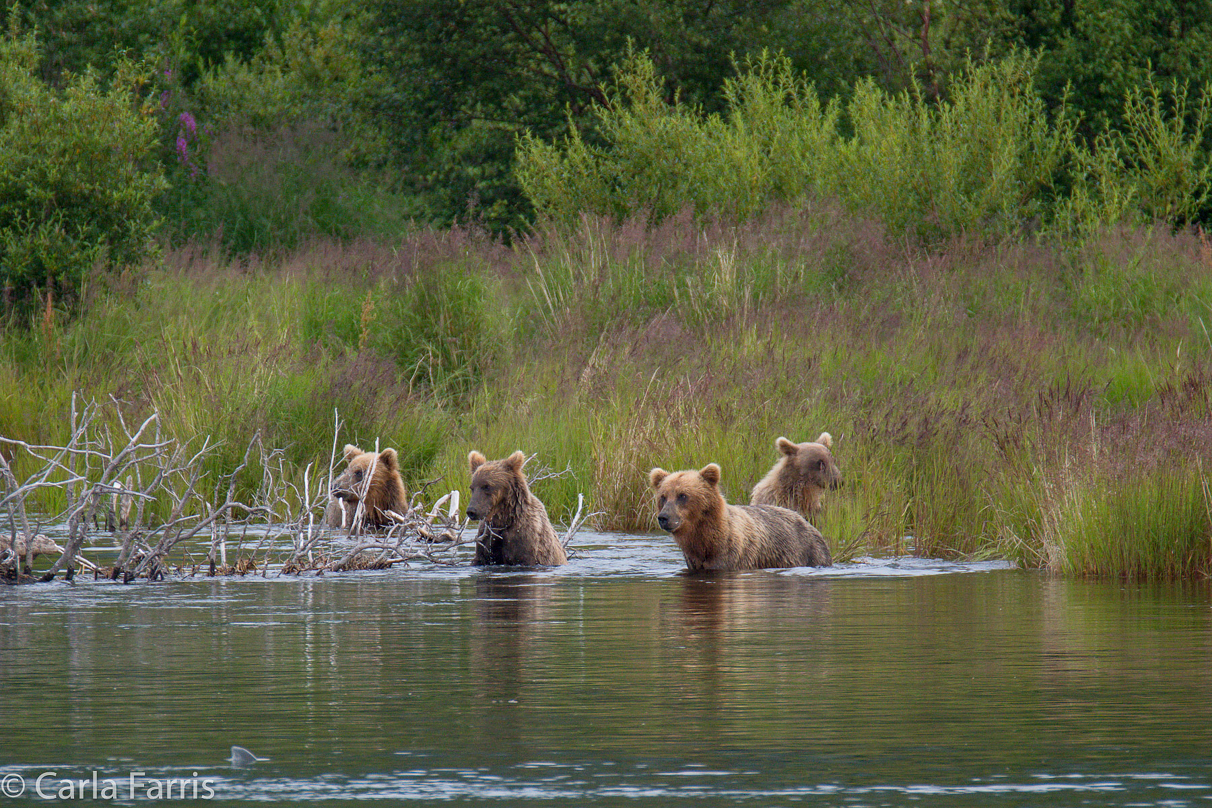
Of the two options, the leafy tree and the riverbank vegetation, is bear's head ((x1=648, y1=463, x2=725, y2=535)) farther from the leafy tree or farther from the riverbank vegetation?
the leafy tree

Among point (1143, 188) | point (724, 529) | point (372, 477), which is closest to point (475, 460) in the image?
point (372, 477)

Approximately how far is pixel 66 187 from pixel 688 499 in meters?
9.92

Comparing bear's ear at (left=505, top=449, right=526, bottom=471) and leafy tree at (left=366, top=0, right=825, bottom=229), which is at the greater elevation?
leafy tree at (left=366, top=0, right=825, bottom=229)

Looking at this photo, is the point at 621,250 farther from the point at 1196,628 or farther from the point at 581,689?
the point at 581,689

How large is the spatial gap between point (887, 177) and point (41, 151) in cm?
995

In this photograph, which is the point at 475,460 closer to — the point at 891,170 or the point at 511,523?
the point at 511,523

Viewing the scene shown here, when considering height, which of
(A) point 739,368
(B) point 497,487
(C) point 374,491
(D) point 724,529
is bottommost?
(D) point 724,529

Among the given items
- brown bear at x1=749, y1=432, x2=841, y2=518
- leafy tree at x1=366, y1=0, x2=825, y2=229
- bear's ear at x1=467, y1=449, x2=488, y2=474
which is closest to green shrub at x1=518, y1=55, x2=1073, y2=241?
brown bear at x1=749, y1=432, x2=841, y2=518

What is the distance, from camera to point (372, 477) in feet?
45.9

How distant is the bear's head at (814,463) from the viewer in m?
13.3

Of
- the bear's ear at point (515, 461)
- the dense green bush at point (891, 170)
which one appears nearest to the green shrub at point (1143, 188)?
the dense green bush at point (891, 170)

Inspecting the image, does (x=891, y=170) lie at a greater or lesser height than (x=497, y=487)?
greater

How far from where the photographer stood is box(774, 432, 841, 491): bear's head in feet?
43.5

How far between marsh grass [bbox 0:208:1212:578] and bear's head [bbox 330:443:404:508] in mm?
724
